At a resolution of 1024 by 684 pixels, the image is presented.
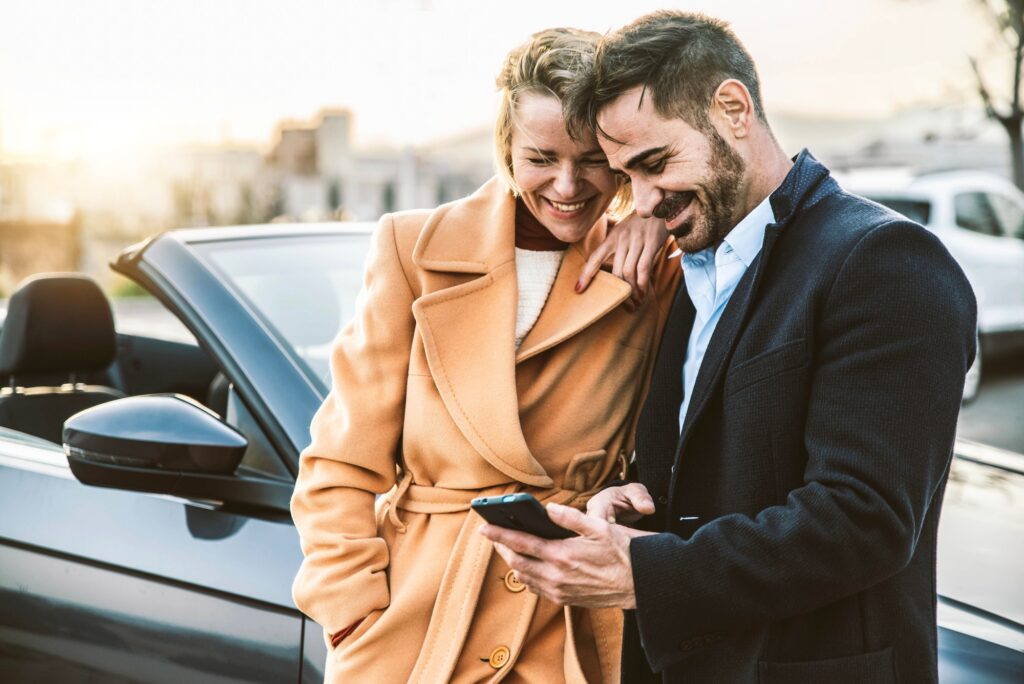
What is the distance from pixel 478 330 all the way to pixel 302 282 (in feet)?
3.30

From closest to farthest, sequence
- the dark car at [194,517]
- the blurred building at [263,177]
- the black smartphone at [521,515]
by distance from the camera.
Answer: the black smartphone at [521,515], the dark car at [194,517], the blurred building at [263,177]

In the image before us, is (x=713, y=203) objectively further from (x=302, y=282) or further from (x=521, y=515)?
(x=302, y=282)

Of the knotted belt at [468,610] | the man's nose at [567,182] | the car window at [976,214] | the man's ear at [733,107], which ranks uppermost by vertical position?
the man's ear at [733,107]

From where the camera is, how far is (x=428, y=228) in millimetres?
1889

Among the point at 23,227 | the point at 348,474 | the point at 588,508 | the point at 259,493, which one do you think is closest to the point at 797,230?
the point at 588,508

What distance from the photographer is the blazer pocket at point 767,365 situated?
1.44 metres

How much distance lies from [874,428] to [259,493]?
124cm

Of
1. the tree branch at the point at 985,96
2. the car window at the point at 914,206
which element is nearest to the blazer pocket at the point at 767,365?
the car window at the point at 914,206

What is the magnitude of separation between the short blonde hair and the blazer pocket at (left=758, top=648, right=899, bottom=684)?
0.84 meters

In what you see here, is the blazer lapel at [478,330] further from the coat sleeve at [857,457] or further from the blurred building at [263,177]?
the blurred building at [263,177]

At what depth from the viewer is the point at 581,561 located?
59.6 inches

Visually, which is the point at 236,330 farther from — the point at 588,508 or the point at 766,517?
the point at 766,517

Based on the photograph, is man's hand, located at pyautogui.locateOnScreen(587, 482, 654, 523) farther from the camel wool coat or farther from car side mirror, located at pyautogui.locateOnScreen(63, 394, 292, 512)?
car side mirror, located at pyautogui.locateOnScreen(63, 394, 292, 512)

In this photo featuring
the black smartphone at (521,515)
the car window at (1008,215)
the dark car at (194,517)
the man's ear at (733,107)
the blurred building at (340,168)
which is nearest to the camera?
the black smartphone at (521,515)
